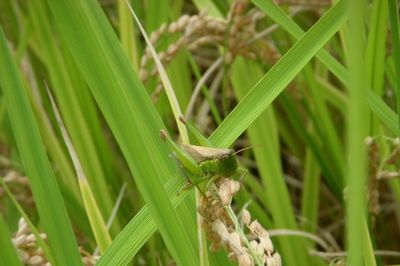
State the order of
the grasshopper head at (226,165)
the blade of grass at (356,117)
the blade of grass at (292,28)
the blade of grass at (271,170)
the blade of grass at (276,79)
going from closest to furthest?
the blade of grass at (356,117) → the grasshopper head at (226,165) → the blade of grass at (276,79) → the blade of grass at (292,28) → the blade of grass at (271,170)

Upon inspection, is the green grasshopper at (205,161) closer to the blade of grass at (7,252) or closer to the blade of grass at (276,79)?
the blade of grass at (276,79)

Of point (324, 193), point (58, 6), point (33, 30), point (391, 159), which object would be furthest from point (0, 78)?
point (324, 193)

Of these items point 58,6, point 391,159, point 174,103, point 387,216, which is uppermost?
point 58,6

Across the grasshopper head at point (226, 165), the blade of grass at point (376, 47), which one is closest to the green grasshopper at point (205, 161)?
the grasshopper head at point (226, 165)

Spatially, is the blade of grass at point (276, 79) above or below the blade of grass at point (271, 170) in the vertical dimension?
above

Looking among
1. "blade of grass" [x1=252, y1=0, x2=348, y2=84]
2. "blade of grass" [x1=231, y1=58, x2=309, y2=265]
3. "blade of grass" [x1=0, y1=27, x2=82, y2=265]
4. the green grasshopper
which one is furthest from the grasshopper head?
"blade of grass" [x1=231, y1=58, x2=309, y2=265]

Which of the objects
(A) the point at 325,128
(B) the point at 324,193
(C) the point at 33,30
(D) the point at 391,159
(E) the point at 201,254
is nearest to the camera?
(E) the point at 201,254

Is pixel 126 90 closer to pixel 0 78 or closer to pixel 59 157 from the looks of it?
pixel 0 78

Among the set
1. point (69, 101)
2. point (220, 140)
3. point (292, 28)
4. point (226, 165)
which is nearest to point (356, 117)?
point (226, 165)
